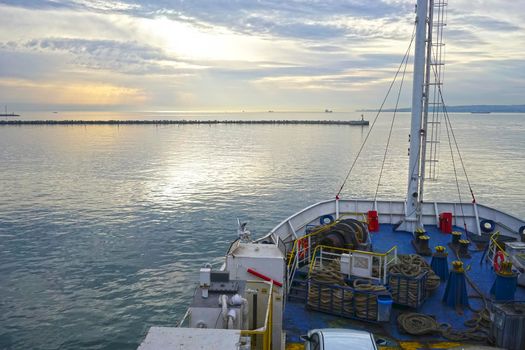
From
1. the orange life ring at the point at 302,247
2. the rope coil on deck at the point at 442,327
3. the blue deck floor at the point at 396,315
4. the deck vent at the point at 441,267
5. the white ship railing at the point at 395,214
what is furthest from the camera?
the white ship railing at the point at 395,214

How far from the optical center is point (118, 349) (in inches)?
560

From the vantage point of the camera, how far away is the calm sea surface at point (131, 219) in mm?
16312

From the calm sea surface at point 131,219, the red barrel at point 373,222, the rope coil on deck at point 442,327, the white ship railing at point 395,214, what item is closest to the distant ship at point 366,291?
the rope coil on deck at point 442,327

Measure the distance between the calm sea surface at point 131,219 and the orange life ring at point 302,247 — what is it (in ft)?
18.2

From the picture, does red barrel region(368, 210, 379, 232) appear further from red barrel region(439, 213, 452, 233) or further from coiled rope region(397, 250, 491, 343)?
coiled rope region(397, 250, 491, 343)

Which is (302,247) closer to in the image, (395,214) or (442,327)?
(442,327)

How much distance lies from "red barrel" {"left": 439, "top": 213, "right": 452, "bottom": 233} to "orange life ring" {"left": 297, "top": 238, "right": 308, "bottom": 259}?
21.4 feet

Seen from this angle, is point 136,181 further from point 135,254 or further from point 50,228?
point 135,254

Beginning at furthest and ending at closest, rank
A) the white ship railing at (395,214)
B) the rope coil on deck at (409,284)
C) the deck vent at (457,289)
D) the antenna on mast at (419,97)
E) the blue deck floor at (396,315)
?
1. the white ship railing at (395,214)
2. the antenna on mast at (419,97)
3. the deck vent at (457,289)
4. the rope coil on deck at (409,284)
5. the blue deck floor at (396,315)

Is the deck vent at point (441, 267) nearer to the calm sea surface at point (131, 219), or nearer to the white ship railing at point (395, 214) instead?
the white ship railing at point (395, 214)

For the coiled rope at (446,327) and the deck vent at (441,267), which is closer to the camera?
the coiled rope at (446,327)

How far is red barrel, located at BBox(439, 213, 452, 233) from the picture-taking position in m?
17.6

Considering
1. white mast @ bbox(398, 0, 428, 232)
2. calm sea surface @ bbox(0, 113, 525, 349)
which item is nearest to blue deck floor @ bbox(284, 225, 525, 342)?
white mast @ bbox(398, 0, 428, 232)

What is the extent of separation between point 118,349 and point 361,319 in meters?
8.33
